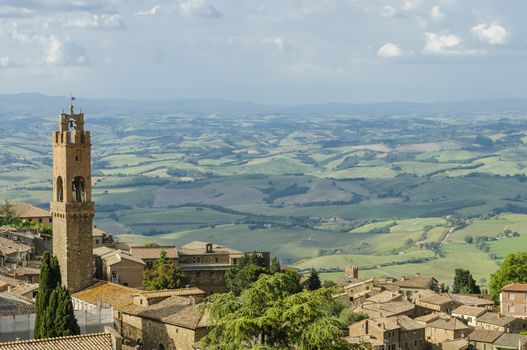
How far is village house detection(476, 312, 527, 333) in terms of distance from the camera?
67750mm

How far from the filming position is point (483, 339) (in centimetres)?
6344

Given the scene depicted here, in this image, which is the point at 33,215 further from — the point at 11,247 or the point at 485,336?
the point at 485,336

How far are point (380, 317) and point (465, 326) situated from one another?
6088mm

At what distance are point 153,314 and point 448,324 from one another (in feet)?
76.7

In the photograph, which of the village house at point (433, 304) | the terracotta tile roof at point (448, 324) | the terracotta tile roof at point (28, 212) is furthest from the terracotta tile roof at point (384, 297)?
the terracotta tile roof at point (28, 212)

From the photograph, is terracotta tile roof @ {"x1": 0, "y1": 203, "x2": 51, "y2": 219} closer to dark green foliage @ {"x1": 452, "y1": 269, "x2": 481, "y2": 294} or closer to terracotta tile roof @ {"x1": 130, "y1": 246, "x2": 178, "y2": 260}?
terracotta tile roof @ {"x1": 130, "y1": 246, "x2": 178, "y2": 260}

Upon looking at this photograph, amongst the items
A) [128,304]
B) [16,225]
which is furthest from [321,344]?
[16,225]

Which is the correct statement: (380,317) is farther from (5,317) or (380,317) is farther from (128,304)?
(5,317)

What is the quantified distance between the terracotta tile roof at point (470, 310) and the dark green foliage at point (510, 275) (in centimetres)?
763

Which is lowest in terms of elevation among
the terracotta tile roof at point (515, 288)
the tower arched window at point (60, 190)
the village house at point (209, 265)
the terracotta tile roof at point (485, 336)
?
the terracotta tile roof at point (485, 336)

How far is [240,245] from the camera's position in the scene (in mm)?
170125

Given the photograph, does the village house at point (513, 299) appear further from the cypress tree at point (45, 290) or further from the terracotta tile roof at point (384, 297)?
the cypress tree at point (45, 290)

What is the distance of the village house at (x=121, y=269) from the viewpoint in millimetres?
62938

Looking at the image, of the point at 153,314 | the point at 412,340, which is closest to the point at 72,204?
the point at 153,314
